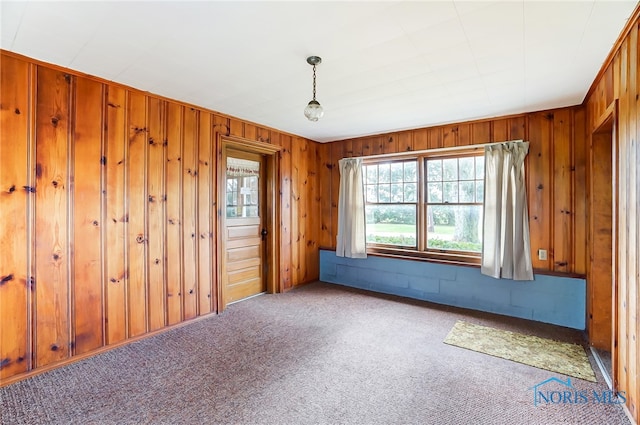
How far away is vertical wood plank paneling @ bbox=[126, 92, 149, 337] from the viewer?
2.88m

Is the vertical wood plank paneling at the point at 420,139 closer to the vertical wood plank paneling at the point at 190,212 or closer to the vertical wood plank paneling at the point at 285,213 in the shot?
the vertical wood plank paneling at the point at 285,213

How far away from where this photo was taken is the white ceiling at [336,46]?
1.73 meters

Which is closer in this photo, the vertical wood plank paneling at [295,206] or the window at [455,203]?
the window at [455,203]

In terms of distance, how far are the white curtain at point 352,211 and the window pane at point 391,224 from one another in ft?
0.69

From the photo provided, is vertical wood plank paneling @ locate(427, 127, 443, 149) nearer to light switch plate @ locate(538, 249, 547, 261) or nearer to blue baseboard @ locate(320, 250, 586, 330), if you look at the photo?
blue baseboard @ locate(320, 250, 586, 330)

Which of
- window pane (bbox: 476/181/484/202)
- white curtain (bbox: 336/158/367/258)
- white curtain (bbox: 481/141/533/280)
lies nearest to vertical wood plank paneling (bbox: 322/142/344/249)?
white curtain (bbox: 336/158/367/258)

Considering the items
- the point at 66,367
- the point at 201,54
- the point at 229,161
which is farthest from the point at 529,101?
the point at 66,367

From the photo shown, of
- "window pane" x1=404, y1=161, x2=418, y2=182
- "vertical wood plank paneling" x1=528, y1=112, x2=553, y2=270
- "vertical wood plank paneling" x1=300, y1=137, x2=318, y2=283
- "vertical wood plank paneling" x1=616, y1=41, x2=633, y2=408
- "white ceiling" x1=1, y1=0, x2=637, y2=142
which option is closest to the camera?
"white ceiling" x1=1, y1=0, x2=637, y2=142

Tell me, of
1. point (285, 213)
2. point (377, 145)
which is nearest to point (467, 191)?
point (377, 145)

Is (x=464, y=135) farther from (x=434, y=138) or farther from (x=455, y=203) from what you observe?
(x=455, y=203)

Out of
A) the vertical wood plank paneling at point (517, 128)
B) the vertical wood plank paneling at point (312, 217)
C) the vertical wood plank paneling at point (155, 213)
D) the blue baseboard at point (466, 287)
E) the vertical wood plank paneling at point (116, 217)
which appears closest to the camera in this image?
the vertical wood plank paneling at point (116, 217)

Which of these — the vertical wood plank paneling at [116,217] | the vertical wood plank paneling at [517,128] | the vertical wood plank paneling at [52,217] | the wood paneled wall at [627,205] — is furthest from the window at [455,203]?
the vertical wood plank paneling at [52,217]

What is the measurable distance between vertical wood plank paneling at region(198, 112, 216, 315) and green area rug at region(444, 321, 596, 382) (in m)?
2.69

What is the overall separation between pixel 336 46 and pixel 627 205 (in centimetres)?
215
